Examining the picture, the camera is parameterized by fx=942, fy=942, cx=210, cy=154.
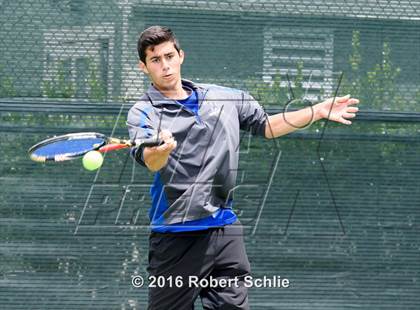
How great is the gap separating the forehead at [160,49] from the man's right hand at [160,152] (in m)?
0.41

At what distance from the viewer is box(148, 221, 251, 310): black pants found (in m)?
3.47

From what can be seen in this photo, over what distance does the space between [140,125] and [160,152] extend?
0.26 m

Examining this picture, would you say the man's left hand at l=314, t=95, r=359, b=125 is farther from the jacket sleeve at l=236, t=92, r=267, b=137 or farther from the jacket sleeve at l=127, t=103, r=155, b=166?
the jacket sleeve at l=127, t=103, r=155, b=166

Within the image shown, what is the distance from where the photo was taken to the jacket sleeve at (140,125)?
11.1 feet

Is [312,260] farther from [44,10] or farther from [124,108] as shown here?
[44,10]

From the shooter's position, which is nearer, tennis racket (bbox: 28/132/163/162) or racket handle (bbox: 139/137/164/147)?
racket handle (bbox: 139/137/164/147)

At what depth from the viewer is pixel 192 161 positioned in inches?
137

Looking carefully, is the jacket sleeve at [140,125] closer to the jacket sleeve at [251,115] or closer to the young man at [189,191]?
the young man at [189,191]

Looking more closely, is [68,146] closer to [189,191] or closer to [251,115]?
[189,191]

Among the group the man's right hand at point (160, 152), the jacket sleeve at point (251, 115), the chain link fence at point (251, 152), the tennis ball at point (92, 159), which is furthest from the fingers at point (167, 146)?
the chain link fence at point (251, 152)

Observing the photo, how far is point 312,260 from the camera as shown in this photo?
14.9 ft

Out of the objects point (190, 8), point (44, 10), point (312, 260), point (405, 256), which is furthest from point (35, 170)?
point (405, 256)

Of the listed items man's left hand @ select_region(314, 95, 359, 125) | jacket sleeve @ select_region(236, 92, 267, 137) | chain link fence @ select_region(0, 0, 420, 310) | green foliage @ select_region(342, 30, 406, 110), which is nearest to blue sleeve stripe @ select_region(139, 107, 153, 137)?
jacket sleeve @ select_region(236, 92, 267, 137)

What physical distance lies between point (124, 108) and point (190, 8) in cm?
58
